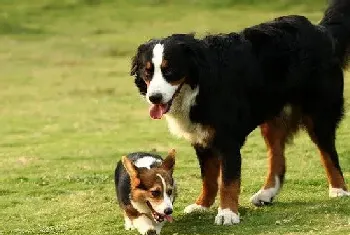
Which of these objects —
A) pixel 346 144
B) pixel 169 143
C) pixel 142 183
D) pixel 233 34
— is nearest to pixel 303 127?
pixel 233 34

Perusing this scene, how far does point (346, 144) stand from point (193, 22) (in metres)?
32.5

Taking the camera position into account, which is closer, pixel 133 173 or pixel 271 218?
pixel 133 173

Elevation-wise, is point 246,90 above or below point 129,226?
above

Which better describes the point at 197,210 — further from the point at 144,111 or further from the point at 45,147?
the point at 144,111

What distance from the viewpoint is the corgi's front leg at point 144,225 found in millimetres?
9492

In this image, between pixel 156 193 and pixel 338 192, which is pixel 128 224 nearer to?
pixel 156 193

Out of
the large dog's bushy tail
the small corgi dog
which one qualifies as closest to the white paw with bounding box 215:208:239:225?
the small corgi dog

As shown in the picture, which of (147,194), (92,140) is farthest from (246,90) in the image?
(92,140)

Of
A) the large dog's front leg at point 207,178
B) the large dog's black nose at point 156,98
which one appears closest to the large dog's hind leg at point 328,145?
the large dog's front leg at point 207,178

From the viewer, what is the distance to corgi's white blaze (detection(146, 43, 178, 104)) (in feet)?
30.2

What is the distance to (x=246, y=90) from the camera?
10070 millimetres

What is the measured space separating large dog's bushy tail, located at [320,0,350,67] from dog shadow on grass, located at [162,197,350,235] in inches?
73.4

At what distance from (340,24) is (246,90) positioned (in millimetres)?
2000

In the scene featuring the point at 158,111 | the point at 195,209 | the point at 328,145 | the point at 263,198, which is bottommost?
the point at 195,209
